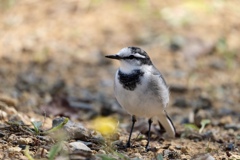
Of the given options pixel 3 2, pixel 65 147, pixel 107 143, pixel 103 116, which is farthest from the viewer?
pixel 3 2

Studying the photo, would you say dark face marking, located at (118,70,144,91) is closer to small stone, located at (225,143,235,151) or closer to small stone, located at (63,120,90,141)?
small stone, located at (63,120,90,141)

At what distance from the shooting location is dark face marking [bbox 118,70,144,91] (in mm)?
5512

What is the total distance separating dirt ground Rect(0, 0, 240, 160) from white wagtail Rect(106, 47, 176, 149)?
33 centimetres

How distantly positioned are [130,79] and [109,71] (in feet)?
11.8

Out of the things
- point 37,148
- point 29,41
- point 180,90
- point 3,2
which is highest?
point 3,2

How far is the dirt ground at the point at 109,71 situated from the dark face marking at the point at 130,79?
42cm

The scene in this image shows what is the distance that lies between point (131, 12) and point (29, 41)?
2.45m

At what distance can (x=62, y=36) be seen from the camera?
9.95m

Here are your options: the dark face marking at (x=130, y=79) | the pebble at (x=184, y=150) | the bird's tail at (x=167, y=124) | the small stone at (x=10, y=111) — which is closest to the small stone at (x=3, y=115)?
the small stone at (x=10, y=111)

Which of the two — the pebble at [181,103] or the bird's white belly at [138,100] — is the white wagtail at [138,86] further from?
the pebble at [181,103]

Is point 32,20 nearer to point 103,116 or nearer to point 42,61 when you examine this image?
point 42,61

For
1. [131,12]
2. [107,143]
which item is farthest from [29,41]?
[107,143]

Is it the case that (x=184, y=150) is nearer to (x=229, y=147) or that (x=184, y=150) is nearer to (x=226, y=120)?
(x=229, y=147)

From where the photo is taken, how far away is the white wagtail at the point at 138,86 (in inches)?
217
